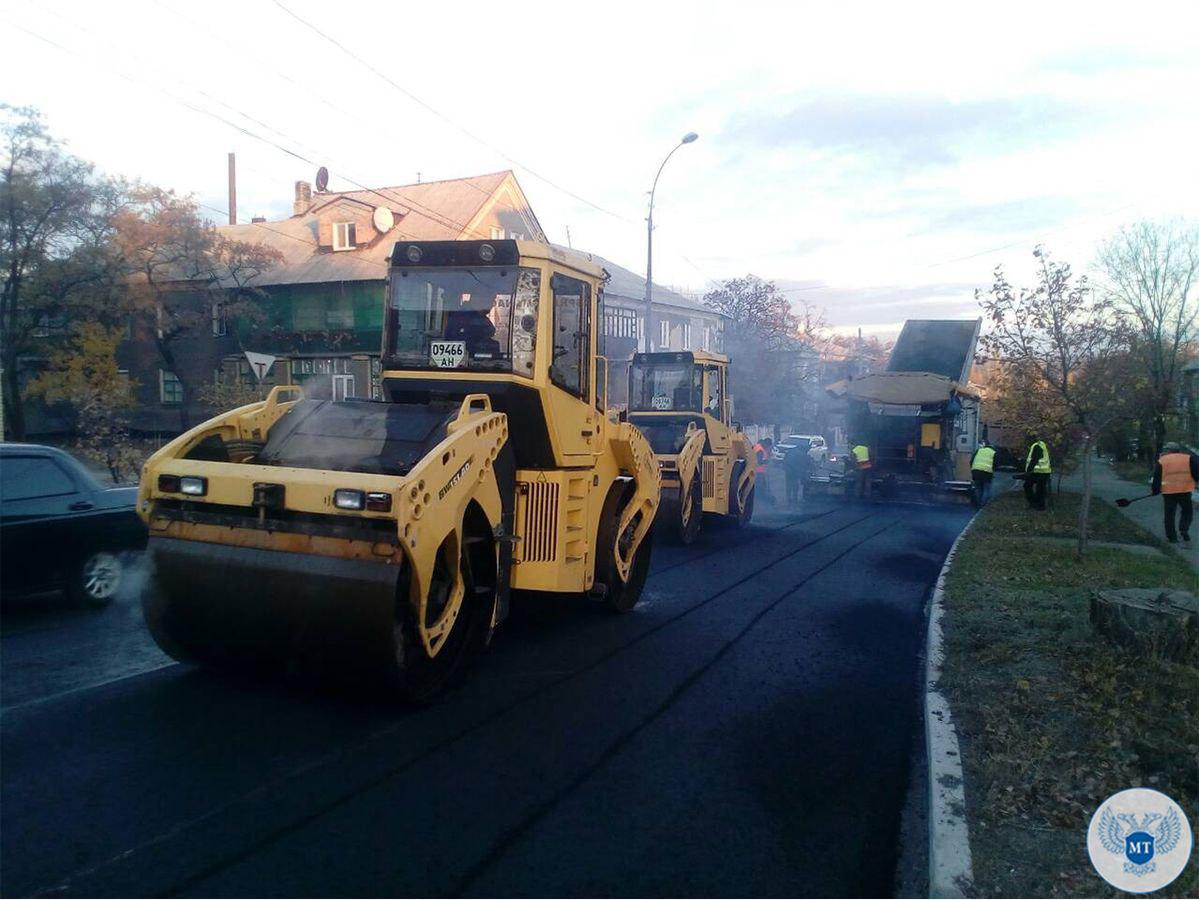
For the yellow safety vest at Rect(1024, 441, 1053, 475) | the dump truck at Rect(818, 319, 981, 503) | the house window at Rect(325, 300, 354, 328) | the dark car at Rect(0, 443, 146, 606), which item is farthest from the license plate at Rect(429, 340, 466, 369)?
the house window at Rect(325, 300, 354, 328)

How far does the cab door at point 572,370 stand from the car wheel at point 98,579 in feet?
Answer: 14.0

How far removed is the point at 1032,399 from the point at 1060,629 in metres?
7.25

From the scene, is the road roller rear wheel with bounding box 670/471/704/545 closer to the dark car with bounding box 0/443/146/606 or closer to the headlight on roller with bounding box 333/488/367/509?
the dark car with bounding box 0/443/146/606

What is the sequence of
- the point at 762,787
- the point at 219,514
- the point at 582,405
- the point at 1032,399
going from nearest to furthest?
the point at 762,787 < the point at 219,514 < the point at 582,405 < the point at 1032,399

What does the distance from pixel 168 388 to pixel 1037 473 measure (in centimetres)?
3251

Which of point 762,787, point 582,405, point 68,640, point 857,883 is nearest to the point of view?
point 857,883

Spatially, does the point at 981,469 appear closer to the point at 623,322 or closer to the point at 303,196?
the point at 623,322

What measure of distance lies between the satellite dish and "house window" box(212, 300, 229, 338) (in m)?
6.03

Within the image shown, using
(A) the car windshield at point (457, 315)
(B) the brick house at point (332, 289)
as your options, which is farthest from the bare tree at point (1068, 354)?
(B) the brick house at point (332, 289)

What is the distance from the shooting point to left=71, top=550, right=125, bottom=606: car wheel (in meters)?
7.99

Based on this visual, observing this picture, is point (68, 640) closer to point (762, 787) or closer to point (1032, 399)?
point (762, 787)

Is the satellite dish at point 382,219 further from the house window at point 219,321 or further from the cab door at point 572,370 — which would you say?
the cab door at point 572,370

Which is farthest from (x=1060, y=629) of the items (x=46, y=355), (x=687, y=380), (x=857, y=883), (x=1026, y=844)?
(x=46, y=355)

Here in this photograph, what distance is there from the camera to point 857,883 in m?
4.01
